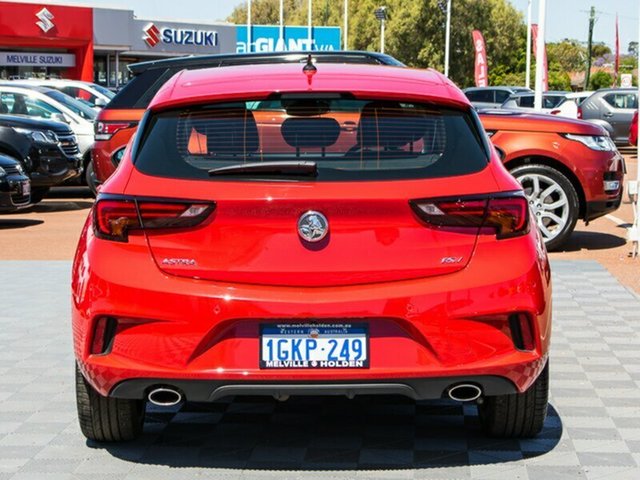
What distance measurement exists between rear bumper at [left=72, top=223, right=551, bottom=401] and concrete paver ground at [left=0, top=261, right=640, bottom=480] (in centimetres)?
49

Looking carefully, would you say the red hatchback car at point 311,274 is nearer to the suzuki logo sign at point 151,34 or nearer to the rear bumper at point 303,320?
the rear bumper at point 303,320

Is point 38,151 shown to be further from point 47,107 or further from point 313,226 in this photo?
point 313,226

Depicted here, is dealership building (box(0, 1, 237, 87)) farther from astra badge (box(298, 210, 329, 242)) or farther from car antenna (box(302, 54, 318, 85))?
astra badge (box(298, 210, 329, 242))

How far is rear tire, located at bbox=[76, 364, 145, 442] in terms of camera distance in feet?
17.5

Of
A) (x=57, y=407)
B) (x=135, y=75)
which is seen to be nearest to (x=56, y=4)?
(x=135, y=75)

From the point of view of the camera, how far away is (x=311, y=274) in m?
4.73

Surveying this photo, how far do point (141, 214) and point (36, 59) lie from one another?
56.5m

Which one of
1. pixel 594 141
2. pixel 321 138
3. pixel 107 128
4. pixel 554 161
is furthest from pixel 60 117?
pixel 321 138

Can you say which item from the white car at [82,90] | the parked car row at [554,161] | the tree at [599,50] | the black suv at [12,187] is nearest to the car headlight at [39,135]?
the black suv at [12,187]

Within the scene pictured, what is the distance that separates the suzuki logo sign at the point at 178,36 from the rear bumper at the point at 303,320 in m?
61.4

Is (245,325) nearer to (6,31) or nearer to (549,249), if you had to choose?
(549,249)

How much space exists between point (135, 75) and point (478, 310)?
9.21 m

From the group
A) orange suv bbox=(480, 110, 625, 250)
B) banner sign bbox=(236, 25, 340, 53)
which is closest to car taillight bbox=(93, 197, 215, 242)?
orange suv bbox=(480, 110, 625, 250)

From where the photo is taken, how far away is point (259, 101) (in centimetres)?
511
